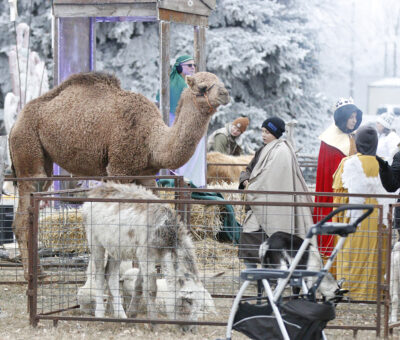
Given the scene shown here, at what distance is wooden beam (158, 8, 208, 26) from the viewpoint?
10.7m

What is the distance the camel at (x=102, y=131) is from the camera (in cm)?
945

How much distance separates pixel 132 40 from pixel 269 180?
1611cm

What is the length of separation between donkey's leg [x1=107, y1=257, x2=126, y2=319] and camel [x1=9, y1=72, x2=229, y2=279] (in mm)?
2030

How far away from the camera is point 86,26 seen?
12281 mm

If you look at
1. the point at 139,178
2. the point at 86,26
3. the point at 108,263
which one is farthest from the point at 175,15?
the point at 108,263

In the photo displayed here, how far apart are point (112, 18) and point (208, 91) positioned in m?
3.07

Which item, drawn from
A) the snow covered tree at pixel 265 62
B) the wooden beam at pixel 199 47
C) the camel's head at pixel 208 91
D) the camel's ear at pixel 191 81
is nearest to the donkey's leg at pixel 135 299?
the camel's head at pixel 208 91

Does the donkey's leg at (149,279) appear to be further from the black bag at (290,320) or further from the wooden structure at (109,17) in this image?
the wooden structure at (109,17)

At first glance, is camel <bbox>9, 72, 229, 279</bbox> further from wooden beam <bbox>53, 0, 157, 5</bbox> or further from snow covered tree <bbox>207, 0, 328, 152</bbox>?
snow covered tree <bbox>207, 0, 328, 152</bbox>

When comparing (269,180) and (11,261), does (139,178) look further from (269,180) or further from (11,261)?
(11,261)

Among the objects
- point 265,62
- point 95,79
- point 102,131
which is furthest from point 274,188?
point 265,62

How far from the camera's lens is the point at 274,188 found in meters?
8.55

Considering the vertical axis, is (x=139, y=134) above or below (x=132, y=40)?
below

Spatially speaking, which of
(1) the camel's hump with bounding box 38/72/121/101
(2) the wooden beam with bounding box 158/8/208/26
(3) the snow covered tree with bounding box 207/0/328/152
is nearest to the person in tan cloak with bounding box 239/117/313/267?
(1) the camel's hump with bounding box 38/72/121/101
